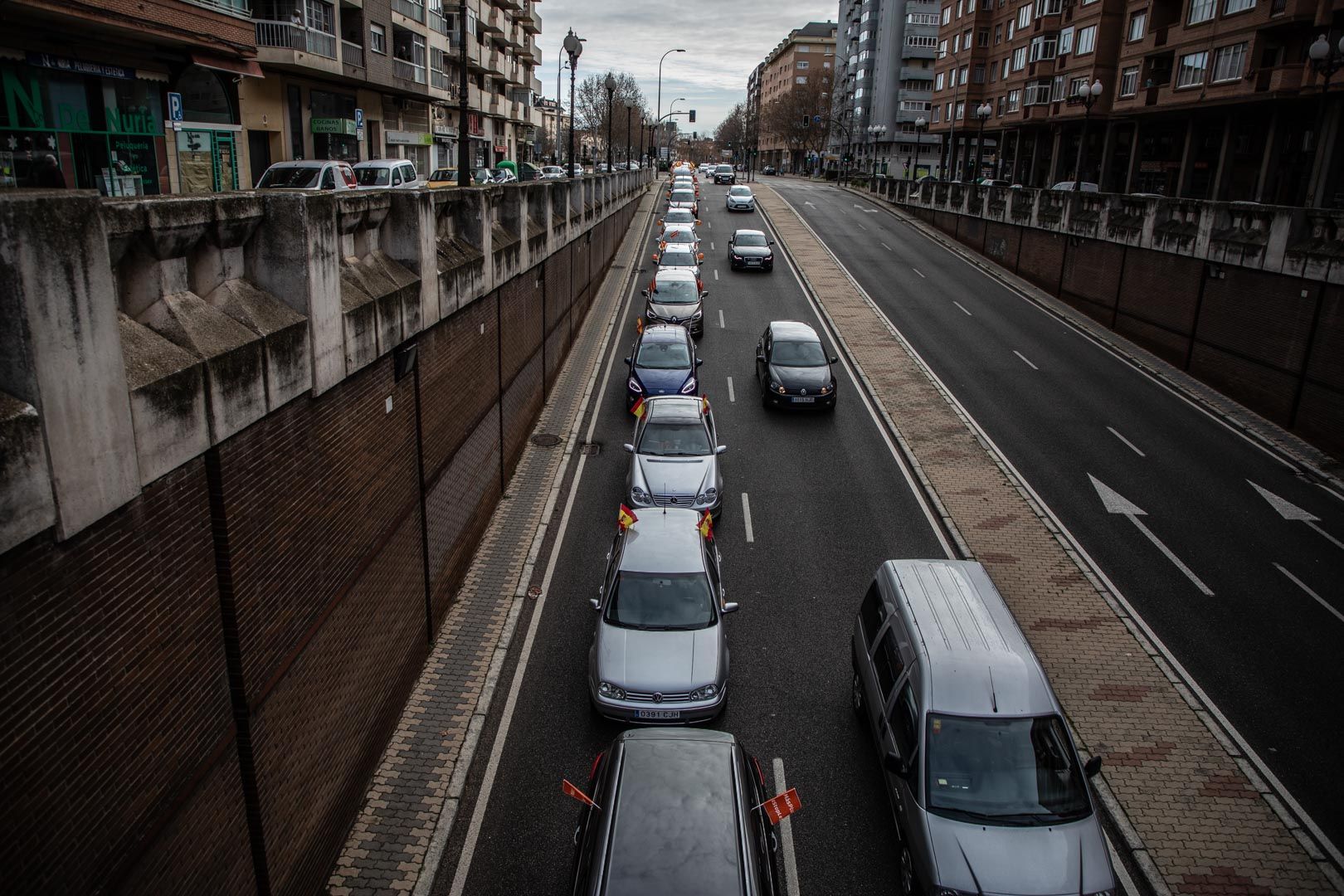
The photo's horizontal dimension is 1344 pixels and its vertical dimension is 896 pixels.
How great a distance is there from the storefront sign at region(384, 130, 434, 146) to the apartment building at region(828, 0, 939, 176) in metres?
61.7

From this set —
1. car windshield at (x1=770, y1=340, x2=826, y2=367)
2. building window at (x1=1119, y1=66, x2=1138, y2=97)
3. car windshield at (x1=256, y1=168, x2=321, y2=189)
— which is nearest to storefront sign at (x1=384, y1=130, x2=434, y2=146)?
car windshield at (x1=256, y1=168, x2=321, y2=189)

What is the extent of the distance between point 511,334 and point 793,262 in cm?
2652

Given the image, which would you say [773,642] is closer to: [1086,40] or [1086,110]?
[1086,110]

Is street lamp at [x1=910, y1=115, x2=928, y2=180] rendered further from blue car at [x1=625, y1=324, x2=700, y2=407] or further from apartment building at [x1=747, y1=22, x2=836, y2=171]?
blue car at [x1=625, y1=324, x2=700, y2=407]

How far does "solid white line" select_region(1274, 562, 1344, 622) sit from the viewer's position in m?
13.1

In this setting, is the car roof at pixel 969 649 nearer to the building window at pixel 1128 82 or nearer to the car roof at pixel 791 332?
the car roof at pixel 791 332

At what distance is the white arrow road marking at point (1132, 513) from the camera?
1416cm

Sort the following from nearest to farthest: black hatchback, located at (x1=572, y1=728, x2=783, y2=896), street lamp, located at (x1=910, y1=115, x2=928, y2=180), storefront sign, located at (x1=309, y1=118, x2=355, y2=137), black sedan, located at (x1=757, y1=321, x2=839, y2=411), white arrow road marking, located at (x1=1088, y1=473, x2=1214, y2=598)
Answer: black hatchback, located at (x1=572, y1=728, x2=783, y2=896)
white arrow road marking, located at (x1=1088, y1=473, x2=1214, y2=598)
black sedan, located at (x1=757, y1=321, x2=839, y2=411)
storefront sign, located at (x1=309, y1=118, x2=355, y2=137)
street lamp, located at (x1=910, y1=115, x2=928, y2=180)

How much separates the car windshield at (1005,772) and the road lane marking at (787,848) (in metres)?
1.54

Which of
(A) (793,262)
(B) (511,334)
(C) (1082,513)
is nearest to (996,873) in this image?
(C) (1082,513)

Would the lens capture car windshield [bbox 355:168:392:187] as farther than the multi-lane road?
Yes

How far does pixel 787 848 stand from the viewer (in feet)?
28.3

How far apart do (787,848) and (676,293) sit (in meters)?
22.0

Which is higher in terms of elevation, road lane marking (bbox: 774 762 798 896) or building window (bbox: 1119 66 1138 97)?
building window (bbox: 1119 66 1138 97)
